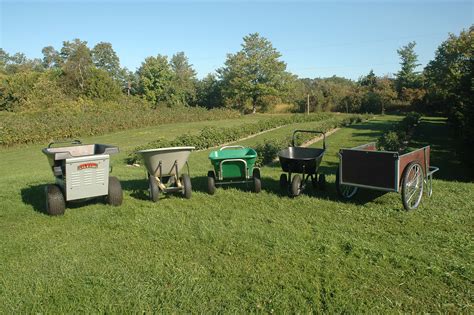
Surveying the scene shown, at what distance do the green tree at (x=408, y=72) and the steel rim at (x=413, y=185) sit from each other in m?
47.7

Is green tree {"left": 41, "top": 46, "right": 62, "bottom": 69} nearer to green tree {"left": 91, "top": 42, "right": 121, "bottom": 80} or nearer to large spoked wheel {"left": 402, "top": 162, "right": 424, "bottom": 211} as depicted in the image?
green tree {"left": 91, "top": 42, "right": 121, "bottom": 80}

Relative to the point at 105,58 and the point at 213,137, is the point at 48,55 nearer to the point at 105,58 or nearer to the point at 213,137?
the point at 105,58

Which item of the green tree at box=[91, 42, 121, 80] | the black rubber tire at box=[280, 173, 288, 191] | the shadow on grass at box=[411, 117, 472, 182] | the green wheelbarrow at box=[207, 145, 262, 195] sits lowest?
the shadow on grass at box=[411, 117, 472, 182]

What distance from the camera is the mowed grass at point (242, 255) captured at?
Result: 3.22m

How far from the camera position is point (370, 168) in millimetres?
5629

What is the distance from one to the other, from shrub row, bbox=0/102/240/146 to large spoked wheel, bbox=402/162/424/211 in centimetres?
2153

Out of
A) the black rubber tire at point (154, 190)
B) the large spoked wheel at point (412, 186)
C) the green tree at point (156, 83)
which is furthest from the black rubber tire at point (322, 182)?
the green tree at point (156, 83)

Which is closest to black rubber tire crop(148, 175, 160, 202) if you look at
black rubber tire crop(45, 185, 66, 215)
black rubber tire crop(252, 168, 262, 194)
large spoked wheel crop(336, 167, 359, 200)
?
black rubber tire crop(45, 185, 66, 215)

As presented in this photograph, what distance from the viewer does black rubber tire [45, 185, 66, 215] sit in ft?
18.2

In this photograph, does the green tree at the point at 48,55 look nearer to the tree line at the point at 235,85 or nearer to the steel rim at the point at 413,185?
the tree line at the point at 235,85

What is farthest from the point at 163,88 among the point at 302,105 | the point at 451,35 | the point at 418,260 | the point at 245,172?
the point at 418,260

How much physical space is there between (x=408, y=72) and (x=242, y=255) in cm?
5999

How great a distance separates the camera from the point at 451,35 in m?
36.6

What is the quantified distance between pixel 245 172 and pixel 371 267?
11.1 ft
